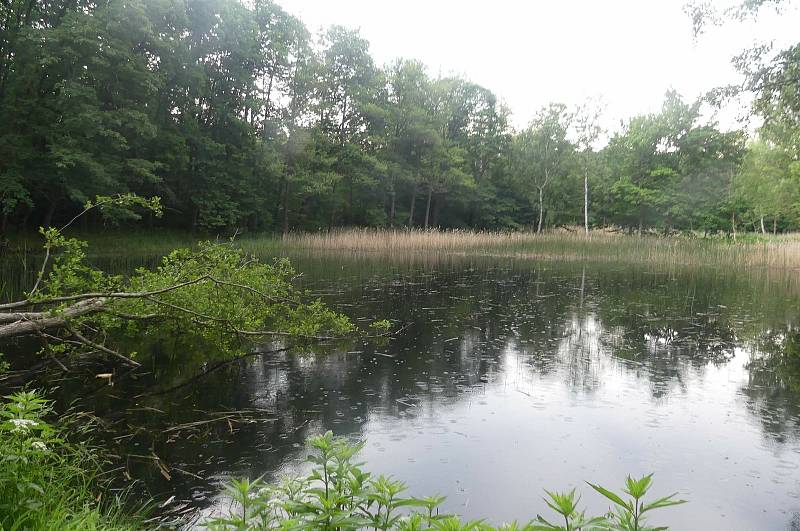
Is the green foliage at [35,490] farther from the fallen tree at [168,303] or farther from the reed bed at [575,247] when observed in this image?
the reed bed at [575,247]

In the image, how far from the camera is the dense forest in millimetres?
18203

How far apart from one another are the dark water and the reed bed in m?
11.2

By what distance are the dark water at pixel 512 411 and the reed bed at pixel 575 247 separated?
1125cm

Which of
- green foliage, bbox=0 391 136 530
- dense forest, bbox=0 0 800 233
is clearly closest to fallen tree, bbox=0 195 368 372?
green foliage, bbox=0 391 136 530

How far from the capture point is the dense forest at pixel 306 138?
18.2 m

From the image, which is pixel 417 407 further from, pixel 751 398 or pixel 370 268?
pixel 370 268

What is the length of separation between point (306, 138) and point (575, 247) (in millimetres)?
14097

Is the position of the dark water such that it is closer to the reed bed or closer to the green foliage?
the green foliage

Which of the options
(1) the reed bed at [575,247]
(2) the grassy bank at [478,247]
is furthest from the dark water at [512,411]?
(1) the reed bed at [575,247]

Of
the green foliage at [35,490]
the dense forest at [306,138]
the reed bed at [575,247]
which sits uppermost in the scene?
the dense forest at [306,138]

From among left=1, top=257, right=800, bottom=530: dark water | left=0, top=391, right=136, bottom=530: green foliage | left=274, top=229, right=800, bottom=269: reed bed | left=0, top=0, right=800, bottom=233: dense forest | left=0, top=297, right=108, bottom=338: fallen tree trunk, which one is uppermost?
left=0, top=0, right=800, bottom=233: dense forest

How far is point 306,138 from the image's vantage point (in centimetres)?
2762

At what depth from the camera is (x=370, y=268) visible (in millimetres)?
15430

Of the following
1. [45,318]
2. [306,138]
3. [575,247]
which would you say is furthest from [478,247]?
[45,318]
